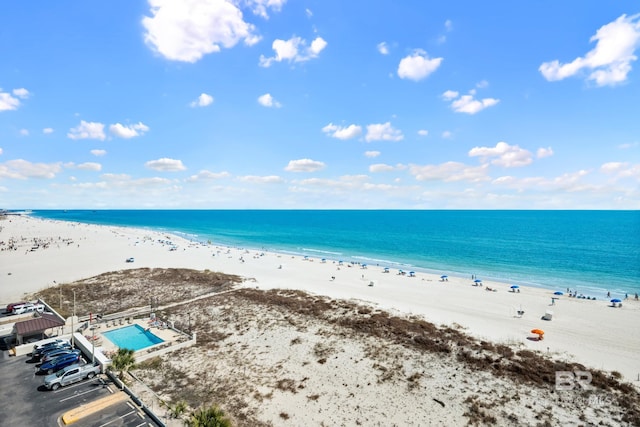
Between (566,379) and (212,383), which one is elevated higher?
(566,379)

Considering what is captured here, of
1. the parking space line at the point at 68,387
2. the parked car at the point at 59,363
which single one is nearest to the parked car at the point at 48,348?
the parked car at the point at 59,363

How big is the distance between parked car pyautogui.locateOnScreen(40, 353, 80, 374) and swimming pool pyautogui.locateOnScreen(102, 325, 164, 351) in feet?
17.5

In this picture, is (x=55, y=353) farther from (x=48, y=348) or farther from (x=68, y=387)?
(x=68, y=387)

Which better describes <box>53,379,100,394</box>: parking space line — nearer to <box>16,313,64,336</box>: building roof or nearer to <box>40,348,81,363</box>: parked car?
<box>40,348,81,363</box>: parked car

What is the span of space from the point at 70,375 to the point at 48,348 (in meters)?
6.69

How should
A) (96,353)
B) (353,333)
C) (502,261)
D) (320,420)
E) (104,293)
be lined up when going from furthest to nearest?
(502,261), (104,293), (353,333), (96,353), (320,420)

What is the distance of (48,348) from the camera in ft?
87.9

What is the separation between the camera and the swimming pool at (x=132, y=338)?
30.8 m

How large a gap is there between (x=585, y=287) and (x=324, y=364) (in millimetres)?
58660

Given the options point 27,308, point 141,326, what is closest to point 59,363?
point 141,326

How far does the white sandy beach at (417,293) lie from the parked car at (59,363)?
29439mm

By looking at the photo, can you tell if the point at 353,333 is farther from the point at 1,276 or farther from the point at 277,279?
the point at 1,276

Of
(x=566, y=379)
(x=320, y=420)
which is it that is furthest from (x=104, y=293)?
(x=566, y=379)

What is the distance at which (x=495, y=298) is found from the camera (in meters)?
49.1
